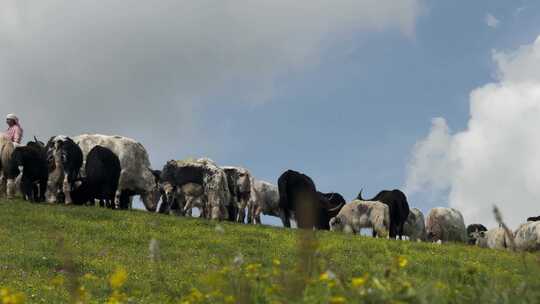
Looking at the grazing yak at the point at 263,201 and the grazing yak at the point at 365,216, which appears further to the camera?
the grazing yak at the point at 263,201

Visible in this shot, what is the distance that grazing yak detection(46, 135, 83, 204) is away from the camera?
31750mm

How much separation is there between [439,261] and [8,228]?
12688mm

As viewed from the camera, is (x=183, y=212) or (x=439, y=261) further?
(x=183, y=212)

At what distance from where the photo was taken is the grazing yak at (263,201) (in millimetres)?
42062

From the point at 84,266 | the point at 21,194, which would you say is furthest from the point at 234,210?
the point at 84,266

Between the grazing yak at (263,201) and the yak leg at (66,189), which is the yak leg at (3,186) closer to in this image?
the yak leg at (66,189)

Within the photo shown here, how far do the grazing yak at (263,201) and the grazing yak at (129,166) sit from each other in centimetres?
711

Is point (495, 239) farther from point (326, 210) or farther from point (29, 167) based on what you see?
point (29, 167)

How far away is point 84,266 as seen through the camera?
18.0 m

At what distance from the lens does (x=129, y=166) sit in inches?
1387

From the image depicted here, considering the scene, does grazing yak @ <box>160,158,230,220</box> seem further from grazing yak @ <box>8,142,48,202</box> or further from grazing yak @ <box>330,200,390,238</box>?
grazing yak @ <box>8,142,48,202</box>

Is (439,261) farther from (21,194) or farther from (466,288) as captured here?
(21,194)

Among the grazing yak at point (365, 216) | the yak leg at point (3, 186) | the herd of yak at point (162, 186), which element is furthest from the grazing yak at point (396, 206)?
the yak leg at point (3, 186)

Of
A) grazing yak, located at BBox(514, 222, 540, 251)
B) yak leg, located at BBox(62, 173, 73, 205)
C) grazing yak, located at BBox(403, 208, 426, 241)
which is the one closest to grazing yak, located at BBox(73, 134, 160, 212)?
yak leg, located at BBox(62, 173, 73, 205)
